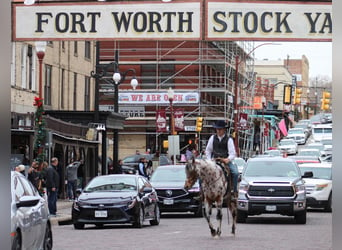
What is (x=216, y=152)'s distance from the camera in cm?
1762

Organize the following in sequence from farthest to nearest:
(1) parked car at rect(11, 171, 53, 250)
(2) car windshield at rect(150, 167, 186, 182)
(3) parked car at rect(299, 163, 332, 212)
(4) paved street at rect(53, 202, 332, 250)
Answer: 1. (3) parked car at rect(299, 163, 332, 212)
2. (2) car windshield at rect(150, 167, 186, 182)
3. (4) paved street at rect(53, 202, 332, 250)
4. (1) parked car at rect(11, 171, 53, 250)

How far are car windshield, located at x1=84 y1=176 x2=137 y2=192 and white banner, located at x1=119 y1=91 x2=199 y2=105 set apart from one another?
138 feet

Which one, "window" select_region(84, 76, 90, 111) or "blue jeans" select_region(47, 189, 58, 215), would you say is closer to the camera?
"blue jeans" select_region(47, 189, 58, 215)

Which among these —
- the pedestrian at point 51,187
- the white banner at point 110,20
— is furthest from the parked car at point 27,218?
the pedestrian at point 51,187

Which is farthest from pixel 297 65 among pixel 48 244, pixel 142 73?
pixel 48 244

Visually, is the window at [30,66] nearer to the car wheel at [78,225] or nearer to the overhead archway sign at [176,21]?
the car wheel at [78,225]

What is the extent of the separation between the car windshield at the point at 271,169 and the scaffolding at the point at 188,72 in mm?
40899

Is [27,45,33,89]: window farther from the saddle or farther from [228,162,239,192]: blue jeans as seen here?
the saddle

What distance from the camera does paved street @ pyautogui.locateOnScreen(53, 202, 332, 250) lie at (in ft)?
51.7

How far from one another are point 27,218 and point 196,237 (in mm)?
7879

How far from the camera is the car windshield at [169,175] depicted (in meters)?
27.9

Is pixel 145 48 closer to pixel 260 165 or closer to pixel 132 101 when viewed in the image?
pixel 132 101

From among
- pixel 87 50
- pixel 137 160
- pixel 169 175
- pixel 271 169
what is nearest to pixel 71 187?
pixel 169 175

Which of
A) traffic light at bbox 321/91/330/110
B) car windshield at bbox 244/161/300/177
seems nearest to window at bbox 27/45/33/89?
traffic light at bbox 321/91/330/110
